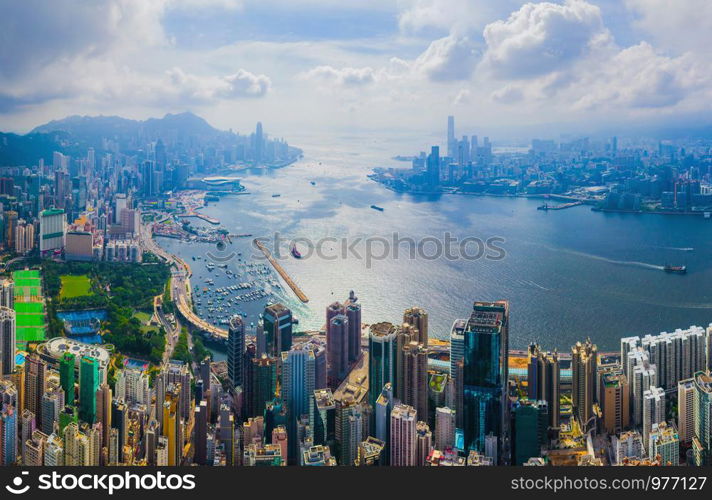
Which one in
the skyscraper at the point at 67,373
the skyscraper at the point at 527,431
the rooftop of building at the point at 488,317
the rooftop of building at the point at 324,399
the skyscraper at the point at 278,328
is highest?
the rooftop of building at the point at 488,317

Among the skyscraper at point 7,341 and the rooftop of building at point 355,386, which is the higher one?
the skyscraper at point 7,341

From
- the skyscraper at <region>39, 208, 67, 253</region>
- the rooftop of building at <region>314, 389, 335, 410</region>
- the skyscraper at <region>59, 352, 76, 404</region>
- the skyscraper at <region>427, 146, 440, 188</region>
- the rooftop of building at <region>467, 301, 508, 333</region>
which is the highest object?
the skyscraper at <region>427, 146, 440, 188</region>

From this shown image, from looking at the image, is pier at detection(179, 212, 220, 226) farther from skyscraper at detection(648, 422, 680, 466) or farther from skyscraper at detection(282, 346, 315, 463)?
skyscraper at detection(648, 422, 680, 466)

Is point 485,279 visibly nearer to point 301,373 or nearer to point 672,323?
point 672,323

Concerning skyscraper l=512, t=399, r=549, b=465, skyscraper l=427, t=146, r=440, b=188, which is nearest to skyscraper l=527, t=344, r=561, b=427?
skyscraper l=512, t=399, r=549, b=465

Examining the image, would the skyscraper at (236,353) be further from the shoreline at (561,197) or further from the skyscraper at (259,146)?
the shoreline at (561,197)

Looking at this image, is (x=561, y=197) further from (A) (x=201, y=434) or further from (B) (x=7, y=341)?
(B) (x=7, y=341)

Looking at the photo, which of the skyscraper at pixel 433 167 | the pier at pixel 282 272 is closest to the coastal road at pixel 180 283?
the pier at pixel 282 272
